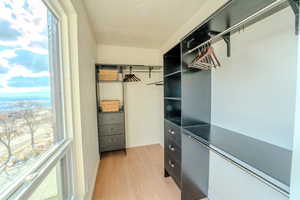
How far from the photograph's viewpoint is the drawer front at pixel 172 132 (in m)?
1.76

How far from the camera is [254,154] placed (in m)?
0.93

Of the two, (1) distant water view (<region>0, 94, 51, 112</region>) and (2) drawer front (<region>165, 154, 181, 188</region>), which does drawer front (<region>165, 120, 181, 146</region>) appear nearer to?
(2) drawer front (<region>165, 154, 181, 188</region>)

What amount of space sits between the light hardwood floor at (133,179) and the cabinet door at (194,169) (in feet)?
0.88

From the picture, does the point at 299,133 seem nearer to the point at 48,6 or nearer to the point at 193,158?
the point at 193,158

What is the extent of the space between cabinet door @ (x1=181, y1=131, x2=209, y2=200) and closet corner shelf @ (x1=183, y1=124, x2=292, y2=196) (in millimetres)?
310

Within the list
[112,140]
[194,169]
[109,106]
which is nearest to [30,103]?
[194,169]

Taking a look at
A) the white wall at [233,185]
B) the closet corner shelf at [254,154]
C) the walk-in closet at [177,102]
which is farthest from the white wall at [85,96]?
the white wall at [233,185]

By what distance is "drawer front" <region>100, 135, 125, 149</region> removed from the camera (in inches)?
114

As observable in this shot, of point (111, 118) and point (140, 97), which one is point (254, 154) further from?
point (140, 97)

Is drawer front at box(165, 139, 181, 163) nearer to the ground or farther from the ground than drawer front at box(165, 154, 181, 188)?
farther from the ground

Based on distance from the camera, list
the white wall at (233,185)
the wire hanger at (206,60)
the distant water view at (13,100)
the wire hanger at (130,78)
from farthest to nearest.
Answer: the wire hanger at (130,78) → the wire hanger at (206,60) → the white wall at (233,185) → the distant water view at (13,100)

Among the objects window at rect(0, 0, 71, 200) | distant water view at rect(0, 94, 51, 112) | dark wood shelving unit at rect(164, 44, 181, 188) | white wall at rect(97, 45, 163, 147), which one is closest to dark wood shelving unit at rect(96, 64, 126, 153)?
white wall at rect(97, 45, 163, 147)

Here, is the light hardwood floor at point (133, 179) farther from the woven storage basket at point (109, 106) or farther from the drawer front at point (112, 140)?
the woven storage basket at point (109, 106)

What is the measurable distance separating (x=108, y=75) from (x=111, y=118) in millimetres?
936
